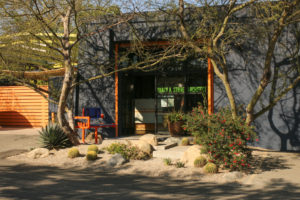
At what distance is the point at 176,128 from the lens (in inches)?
512

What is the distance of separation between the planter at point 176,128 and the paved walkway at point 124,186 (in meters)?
4.80

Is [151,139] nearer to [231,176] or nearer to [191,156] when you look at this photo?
[191,156]

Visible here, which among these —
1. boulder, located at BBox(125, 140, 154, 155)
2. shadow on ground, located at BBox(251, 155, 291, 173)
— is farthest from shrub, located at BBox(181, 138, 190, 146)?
shadow on ground, located at BBox(251, 155, 291, 173)

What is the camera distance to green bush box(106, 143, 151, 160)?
9422 millimetres

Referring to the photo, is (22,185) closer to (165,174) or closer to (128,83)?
(165,174)

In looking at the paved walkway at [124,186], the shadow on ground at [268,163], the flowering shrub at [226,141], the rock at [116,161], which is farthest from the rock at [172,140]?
the paved walkway at [124,186]

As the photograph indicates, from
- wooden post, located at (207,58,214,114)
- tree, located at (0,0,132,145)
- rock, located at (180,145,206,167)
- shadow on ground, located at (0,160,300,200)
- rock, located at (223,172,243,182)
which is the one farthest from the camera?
wooden post, located at (207,58,214,114)

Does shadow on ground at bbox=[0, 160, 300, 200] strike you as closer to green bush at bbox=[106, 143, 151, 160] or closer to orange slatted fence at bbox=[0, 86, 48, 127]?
green bush at bbox=[106, 143, 151, 160]

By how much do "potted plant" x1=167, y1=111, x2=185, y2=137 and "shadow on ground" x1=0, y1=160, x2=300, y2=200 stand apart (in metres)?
5.31

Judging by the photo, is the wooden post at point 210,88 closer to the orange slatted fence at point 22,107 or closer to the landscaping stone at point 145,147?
the landscaping stone at point 145,147

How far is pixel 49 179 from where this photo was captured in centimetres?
720

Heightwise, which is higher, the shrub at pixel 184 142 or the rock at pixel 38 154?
the shrub at pixel 184 142

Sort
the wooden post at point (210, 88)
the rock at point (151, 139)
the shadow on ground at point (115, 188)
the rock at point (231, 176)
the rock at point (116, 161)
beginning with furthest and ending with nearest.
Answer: the wooden post at point (210, 88) → the rock at point (151, 139) → the rock at point (116, 161) → the rock at point (231, 176) → the shadow on ground at point (115, 188)

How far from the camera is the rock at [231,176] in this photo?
24.0ft
